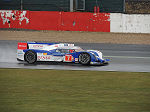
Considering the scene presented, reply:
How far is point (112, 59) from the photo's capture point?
1823 centimetres

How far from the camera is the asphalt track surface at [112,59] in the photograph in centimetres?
1582

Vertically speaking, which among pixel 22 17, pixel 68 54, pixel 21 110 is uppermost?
pixel 22 17

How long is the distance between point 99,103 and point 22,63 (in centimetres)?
784

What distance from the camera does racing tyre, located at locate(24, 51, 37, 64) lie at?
16359 mm

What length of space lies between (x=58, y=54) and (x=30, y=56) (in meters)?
1.30

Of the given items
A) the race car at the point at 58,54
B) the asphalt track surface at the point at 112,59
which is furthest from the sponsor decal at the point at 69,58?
the asphalt track surface at the point at 112,59

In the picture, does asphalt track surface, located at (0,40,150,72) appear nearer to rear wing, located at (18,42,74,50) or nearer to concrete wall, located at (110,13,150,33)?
rear wing, located at (18,42,74,50)

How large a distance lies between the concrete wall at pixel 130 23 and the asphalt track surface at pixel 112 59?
7.45 metres

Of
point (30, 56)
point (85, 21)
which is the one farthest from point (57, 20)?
point (30, 56)

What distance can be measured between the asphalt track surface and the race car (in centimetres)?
27

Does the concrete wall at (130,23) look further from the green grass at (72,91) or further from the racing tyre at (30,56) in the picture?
the green grass at (72,91)

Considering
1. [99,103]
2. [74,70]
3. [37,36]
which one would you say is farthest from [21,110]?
[37,36]

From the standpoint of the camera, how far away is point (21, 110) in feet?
Result: 29.2

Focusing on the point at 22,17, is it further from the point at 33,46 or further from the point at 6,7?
the point at 33,46
